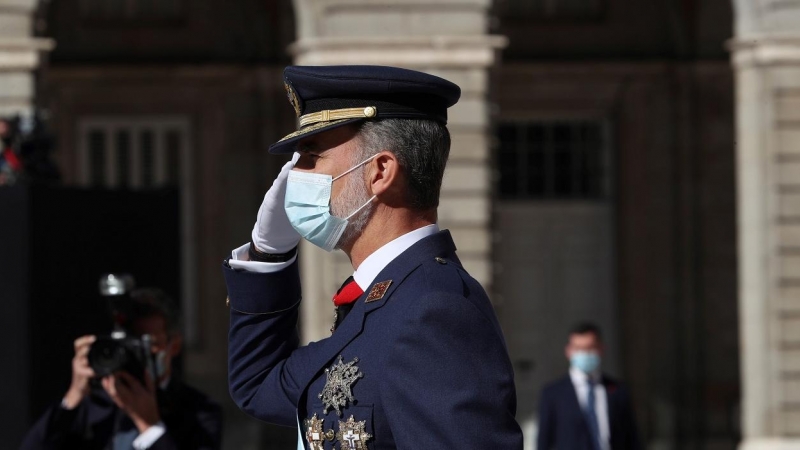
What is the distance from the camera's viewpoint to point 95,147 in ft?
51.8

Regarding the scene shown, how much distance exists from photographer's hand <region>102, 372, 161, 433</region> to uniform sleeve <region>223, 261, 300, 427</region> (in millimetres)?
2060

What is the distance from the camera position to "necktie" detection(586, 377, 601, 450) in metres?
9.71

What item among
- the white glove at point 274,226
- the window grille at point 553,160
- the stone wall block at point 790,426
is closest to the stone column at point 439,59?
the stone wall block at point 790,426

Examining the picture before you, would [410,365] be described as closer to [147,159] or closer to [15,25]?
[15,25]

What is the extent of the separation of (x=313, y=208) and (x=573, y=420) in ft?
22.2

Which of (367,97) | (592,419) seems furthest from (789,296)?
(367,97)

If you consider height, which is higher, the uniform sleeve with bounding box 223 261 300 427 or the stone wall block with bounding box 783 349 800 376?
the uniform sleeve with bounding box 223 261 300 427

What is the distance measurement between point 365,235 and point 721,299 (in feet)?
43.0

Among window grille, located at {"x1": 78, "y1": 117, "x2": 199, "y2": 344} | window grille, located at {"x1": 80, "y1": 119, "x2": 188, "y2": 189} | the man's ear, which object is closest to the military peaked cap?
the man's ear

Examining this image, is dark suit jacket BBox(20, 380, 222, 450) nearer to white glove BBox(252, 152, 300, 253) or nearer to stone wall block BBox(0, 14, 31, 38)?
white glove BBox(252, 152, 300, 253)

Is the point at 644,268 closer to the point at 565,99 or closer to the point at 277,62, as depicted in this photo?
the point at 565,99

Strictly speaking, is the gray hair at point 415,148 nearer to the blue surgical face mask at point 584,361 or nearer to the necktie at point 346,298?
the necktie at point 346,298

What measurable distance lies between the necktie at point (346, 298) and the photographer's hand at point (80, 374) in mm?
2427

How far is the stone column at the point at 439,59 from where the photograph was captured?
12.3 metres
